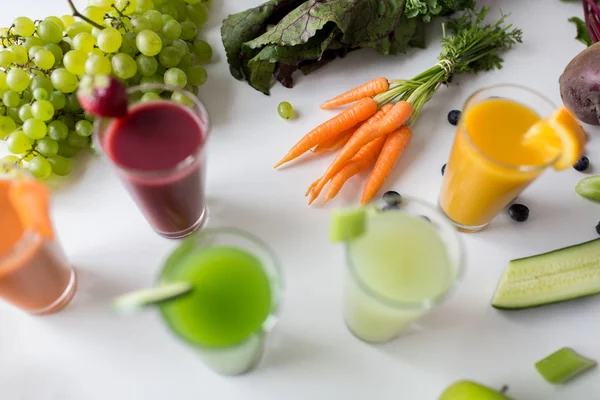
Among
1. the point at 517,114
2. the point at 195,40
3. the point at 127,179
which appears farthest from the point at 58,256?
the point at 517,114

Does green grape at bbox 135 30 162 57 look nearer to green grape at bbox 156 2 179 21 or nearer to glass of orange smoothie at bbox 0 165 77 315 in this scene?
green grape at bbox 156 2 179 21

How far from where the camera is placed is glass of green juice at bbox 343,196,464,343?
93 centimetres

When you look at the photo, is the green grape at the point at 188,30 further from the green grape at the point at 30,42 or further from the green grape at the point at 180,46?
the green grape at the point at 30,42

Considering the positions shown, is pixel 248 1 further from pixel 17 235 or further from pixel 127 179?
pixel 17 235

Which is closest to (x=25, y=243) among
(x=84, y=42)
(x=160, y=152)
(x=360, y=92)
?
(x=160, y=152)

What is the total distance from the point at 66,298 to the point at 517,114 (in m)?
1.04

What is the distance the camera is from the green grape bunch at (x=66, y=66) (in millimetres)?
1188

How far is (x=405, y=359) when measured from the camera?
3.71ft

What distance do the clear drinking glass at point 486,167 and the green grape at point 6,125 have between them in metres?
1.00

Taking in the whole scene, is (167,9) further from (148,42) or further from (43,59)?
(43,59)

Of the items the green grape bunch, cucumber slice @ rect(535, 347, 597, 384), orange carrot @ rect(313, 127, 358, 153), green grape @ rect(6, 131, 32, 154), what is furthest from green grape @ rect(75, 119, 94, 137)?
cucumber slice @ rect(535, 347, 597, 384)

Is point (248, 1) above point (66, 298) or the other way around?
above

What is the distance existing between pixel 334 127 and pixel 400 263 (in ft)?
→ 1.52

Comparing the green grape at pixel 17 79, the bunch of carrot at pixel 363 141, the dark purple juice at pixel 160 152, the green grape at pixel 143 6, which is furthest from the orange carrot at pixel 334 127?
the green grape at pixel 17 79
